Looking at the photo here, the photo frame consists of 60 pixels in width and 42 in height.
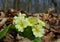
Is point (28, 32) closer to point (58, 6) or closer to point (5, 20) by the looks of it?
point (5, 20)

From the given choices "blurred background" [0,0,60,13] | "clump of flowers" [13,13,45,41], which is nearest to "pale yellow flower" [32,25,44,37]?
"clump of flowers" [13,13,45,41]

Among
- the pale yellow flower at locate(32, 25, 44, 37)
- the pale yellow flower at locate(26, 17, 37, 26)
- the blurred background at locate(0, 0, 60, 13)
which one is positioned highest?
the pale yellow flower at locate(26, 17, 37, 26)

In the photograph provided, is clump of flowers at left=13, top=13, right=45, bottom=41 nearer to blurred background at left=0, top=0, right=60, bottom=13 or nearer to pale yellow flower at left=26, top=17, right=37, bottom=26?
pale yellow flower at left=26, top=17, right=37, bottom=26

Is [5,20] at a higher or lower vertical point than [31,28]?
lower

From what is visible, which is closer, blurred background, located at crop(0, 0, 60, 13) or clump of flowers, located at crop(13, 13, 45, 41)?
clump of flowers, located at crop(13, 13, 45, 41)

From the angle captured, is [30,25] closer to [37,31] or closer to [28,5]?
[37,31]

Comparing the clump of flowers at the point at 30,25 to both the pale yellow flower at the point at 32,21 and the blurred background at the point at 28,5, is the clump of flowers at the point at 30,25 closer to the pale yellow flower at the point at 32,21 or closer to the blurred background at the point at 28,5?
the pale yellow flower at the point at 32,21

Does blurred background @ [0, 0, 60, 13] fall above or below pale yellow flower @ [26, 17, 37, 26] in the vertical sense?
below

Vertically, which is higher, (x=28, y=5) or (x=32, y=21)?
(x=32, y=21)

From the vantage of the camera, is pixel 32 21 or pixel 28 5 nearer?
pixel 32 21

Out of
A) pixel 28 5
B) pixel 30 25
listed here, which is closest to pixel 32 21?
pixel 30 25

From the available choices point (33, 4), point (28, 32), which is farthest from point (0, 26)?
point (33, 4)
